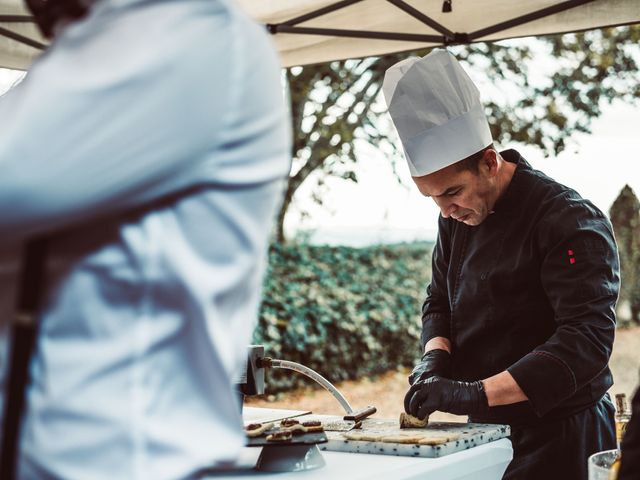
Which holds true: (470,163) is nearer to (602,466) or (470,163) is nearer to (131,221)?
(602,466)

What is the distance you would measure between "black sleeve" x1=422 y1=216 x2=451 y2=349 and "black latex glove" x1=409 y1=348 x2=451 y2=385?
140mm

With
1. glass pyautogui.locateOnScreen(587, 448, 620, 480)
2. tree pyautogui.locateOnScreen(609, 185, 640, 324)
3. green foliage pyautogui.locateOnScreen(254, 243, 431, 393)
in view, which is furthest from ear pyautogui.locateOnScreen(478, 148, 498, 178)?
tree pyautogui.locateOnScreen(609, 185, 640, 324)

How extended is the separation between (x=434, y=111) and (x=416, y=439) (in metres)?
1.04

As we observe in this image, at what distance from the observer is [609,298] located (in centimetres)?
221

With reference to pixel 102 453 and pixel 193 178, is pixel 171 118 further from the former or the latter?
pixel 102 453

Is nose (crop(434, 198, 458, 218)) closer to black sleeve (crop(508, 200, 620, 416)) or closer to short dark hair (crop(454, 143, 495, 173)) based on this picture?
short dark hair (crop(454, 143, 495, 173))

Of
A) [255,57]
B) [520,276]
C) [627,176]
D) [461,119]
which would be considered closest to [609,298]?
[520,276]

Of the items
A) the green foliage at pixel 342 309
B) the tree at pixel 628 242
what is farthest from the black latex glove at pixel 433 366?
the tree at pixel 628 242

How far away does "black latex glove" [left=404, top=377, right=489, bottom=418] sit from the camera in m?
2.16

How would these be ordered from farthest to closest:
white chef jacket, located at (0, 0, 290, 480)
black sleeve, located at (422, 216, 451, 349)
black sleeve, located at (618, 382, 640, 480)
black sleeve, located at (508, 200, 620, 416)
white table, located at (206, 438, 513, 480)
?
black sleeve, located at (422, 216, 451, 349) < black sleeve, located at (508, 200, 620, 416) < white table, located at (206, 438, 513, 480) < black sleeve, located at (618, 382, 640, 480) < white chef jacket, located at (0, 0, 290, 480)

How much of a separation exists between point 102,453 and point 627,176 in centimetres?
681

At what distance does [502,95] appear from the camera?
7254 millimetres

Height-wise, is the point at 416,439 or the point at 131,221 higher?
the point at 131,221

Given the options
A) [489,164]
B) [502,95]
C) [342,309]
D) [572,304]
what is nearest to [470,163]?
[489,164]
